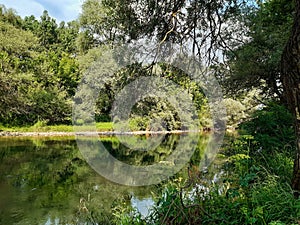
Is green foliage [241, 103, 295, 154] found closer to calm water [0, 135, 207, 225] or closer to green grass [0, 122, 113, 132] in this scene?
calm water [0, 135, 207, 225]

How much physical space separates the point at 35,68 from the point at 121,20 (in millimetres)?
17036

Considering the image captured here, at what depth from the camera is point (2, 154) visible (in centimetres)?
1095

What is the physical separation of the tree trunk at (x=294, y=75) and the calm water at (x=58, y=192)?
85.2 inches

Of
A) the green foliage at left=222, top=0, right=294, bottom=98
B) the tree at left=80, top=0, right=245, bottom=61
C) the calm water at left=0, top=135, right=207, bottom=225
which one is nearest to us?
the tree at left=80, top=0, right=245, bottom=61

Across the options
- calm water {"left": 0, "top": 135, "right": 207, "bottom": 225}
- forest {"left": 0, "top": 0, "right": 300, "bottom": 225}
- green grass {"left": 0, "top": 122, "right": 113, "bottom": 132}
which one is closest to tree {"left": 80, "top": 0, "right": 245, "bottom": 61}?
forest {"left": 0, "top": 0, "right": 300, "bottom": 225}

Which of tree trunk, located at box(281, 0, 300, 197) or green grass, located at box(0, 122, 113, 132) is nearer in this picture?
tree trunk, located at box(281, 0, 300, 197)

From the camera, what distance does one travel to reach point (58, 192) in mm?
6602

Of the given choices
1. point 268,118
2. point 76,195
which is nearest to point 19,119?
point 76,195

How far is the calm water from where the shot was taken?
4.89m

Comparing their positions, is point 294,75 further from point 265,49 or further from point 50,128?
point 50,128

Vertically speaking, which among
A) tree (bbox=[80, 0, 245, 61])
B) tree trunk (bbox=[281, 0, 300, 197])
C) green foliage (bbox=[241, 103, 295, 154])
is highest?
tree (bbox=[80, 0, 245, 61])

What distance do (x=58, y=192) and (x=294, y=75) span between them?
219 inches

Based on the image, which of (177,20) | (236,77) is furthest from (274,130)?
(236,77)

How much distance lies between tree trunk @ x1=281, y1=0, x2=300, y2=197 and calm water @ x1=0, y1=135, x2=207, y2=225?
2165mm
